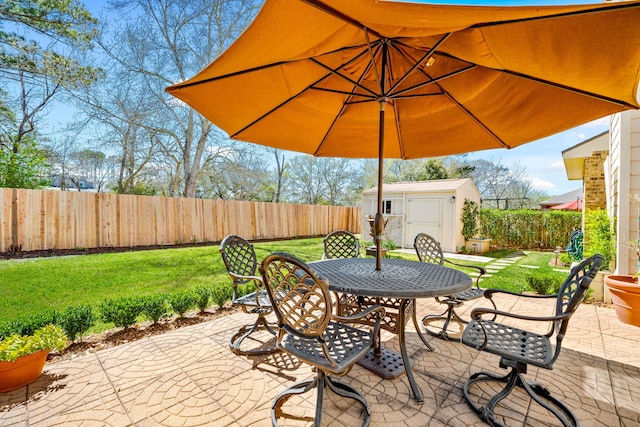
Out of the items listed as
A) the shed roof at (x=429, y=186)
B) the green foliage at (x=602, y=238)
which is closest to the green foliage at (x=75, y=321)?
the green foliage at (x=602, y=238)

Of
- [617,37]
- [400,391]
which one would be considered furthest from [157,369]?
[617,37]

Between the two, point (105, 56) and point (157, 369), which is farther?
point (105, 56)

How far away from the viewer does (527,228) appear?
36.9 feet

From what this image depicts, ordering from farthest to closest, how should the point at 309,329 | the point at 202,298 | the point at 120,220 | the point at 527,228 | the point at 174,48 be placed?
the point at 174,48
the point at 527,228
the point at 120,220
the point at 202,298
the point at 309,329

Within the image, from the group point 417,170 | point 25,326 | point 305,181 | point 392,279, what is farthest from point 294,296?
point 305,181

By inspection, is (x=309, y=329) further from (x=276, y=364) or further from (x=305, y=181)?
(x=305, y=181)

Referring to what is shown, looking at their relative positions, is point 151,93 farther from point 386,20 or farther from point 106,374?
point 386,20

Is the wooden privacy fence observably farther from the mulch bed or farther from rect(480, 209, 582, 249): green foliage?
rect(480, 209, 582, 249): green foliage

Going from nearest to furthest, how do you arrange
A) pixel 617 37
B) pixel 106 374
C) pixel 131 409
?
1. pixel 617 37
2. pixel 131 409
3. pixel 106 374

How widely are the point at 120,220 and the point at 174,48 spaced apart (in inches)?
322

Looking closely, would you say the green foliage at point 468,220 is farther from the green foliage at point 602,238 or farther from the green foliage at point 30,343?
the green foliage at point 30,343

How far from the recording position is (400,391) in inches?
84.7

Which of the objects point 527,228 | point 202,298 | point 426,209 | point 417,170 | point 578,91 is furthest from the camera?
point 417,170

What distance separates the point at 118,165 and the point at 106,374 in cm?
1497
